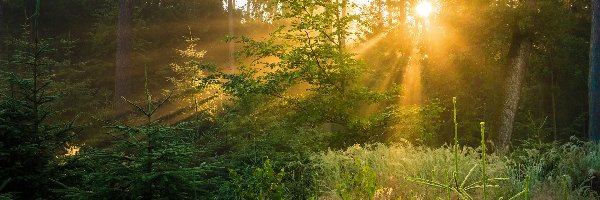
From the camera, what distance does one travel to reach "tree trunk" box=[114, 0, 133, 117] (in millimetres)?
17625

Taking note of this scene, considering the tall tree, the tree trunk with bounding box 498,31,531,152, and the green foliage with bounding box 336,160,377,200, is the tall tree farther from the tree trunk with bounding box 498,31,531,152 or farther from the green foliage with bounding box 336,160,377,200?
the green foliage with bounding box 336,160,377,200

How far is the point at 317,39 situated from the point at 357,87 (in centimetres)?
142

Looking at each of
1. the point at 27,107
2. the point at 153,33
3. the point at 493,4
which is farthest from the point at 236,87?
the point at 153,33

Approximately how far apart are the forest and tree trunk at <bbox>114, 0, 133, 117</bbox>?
0.05 m

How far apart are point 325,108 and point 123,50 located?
1043cm

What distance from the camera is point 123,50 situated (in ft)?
58.0

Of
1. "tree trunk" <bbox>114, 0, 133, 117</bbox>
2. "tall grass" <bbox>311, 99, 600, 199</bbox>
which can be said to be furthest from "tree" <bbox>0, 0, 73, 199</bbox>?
"tree trunk" <bbox>114, 0, 133, 117</bbox>

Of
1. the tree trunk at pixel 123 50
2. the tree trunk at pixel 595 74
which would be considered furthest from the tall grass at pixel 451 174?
A: the tree trunk at pixel 123 50

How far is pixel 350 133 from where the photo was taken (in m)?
10.4

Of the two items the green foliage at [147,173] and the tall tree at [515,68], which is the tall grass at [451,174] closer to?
the green foliage at [147,173]

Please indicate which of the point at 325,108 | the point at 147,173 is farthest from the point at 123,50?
the point at 147,173

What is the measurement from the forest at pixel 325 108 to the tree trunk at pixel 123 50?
1.8 inches

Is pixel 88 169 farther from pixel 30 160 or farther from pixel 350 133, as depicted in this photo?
pixel 350 133

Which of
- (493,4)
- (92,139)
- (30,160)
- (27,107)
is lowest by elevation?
(92,139)
